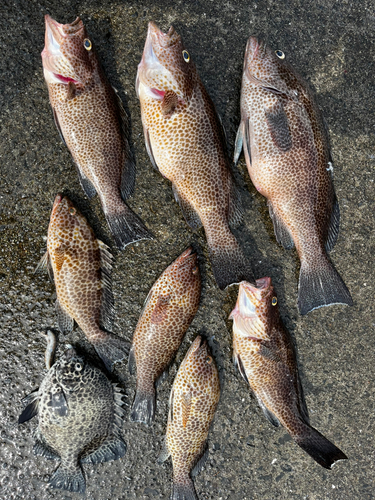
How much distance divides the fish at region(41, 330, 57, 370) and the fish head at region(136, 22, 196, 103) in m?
1.99

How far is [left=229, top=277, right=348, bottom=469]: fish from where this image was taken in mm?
2689

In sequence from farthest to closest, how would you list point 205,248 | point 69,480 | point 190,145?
point 205,248
point 69,480
point 190,145

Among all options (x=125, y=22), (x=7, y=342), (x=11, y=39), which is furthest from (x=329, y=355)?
(x=11, y=39)

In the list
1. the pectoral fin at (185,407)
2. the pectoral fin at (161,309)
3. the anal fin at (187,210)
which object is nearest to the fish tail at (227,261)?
the anal fin at (187,210)

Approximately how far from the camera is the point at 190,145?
264 centimetres

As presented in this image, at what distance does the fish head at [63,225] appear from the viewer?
2.69m

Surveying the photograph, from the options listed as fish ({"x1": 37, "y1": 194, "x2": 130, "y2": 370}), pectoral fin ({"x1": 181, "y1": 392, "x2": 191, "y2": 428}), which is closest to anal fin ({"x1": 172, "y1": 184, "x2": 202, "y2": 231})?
fish ({"x1": 37, "y1": 194, "x2": 130, "y2": 370})

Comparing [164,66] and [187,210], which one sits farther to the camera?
[187,210]

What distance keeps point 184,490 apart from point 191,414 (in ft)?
2.23

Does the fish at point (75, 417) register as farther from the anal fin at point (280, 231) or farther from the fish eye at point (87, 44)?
the fish eye at point (87, 44)

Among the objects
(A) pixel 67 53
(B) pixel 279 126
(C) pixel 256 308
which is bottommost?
(C) pixel 256 308

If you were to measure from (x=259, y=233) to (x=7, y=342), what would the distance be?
2.24 meters

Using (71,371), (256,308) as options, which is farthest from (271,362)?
(71,371)

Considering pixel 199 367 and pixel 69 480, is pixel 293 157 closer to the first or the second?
pixel 199 367
